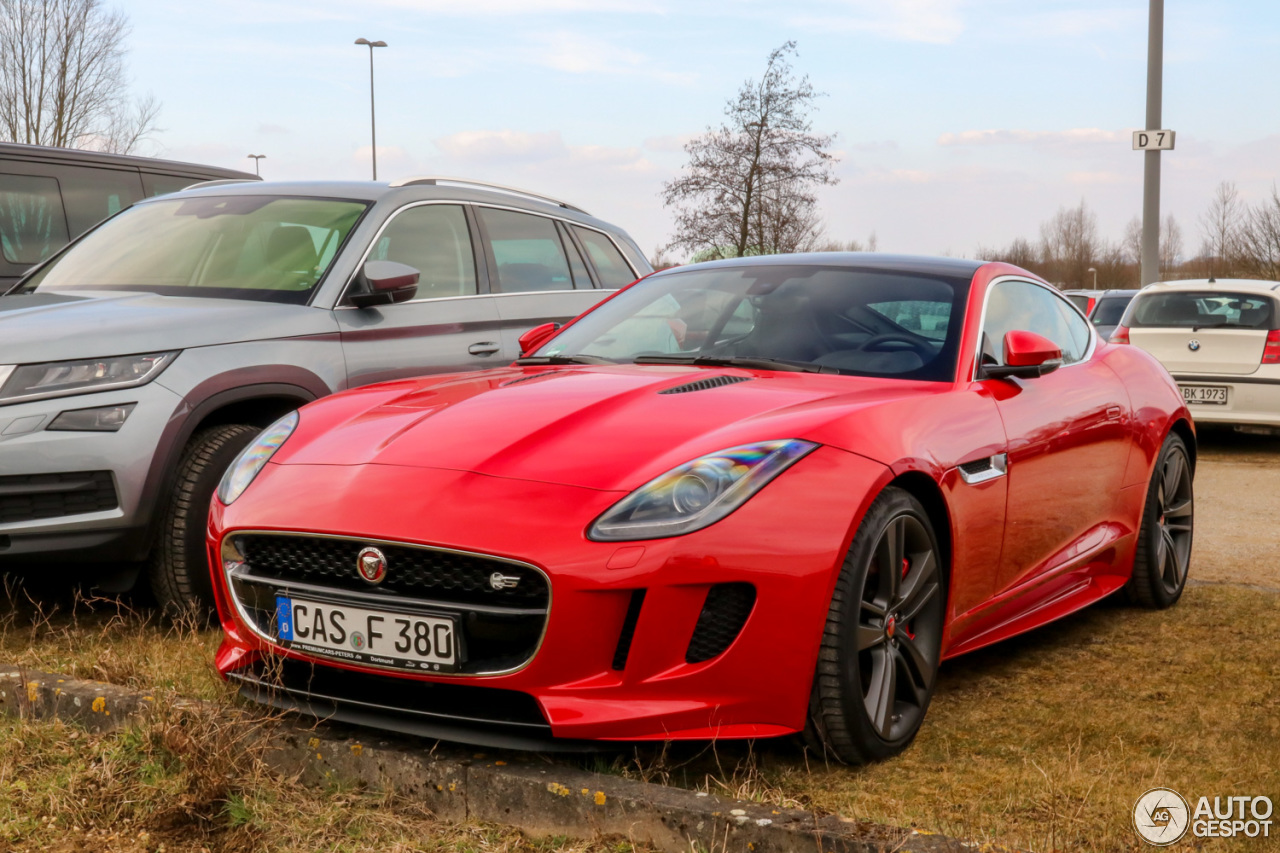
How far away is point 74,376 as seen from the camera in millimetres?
4293

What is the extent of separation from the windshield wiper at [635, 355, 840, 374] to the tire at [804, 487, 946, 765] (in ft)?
2.42

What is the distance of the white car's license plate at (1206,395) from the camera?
35.8ft

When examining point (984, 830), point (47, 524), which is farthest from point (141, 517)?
point (984, 830)

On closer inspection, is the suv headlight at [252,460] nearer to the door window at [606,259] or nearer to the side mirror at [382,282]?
the side mirror at [382,282]

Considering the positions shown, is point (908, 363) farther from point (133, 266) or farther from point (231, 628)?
point (133, 266)

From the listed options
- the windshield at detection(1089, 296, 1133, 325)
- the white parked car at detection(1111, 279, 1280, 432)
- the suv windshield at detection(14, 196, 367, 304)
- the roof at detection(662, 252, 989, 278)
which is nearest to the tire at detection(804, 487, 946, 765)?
the roof at detection(662, 252, 989, 278)

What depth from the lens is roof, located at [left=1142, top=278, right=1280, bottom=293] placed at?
36.7 ft

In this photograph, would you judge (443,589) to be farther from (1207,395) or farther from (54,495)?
(1207,395)

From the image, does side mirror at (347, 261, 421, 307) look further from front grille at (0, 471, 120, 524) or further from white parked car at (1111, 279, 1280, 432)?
white parked car at (1111, 279, 1280, 432)

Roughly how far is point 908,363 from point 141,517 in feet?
8.31

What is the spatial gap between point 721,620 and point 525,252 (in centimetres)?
377

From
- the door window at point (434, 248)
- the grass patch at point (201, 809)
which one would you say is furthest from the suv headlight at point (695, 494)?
the door window at point (434, 248)

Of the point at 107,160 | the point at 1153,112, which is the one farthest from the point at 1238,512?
the point at 1153,112

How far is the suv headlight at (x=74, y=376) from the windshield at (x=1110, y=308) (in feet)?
50.6
